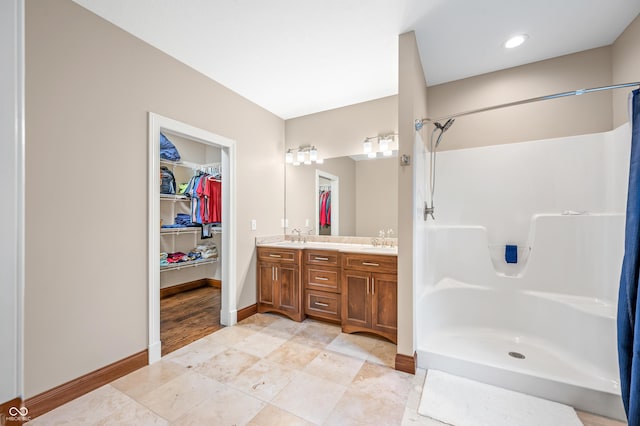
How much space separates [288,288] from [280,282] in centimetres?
13

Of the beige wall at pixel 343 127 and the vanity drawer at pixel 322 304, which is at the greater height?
the beige wall at pixel 343 127

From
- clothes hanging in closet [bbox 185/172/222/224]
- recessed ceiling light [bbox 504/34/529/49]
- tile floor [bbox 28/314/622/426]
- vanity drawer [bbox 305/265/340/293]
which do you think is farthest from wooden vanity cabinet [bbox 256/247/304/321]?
recessed ceiling light [bbox 504/34/529/49]

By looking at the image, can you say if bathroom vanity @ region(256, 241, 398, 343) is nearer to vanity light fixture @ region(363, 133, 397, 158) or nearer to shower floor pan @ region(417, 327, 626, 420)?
shower floor pan @ region(417, 327, 626, 420)

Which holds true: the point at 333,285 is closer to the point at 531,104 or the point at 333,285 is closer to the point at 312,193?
the point at 312,193

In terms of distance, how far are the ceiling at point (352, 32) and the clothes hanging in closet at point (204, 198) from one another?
1608mm

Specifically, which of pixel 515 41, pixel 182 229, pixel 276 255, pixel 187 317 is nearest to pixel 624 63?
pixel 515 41

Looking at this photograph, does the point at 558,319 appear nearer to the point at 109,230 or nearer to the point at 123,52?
the point at 109,230

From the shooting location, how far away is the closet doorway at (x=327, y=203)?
3248 mm

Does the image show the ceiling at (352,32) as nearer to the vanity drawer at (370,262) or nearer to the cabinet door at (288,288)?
the vanity drawer at (370,262)

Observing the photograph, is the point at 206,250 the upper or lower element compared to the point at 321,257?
lower

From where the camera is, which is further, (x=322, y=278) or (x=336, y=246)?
(x=336, y=246)

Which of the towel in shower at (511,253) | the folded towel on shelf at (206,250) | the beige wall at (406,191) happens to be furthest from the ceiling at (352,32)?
the folded towel on shelf at (206,250)

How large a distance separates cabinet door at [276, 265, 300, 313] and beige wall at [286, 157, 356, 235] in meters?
0.71

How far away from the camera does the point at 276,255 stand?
298 centimetres
